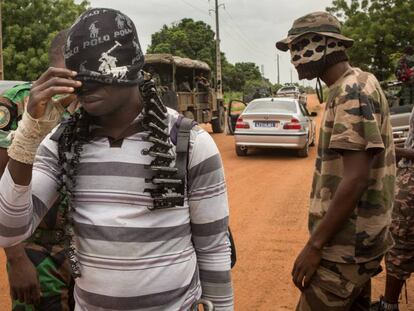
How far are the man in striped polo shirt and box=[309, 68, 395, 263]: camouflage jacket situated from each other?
679mm

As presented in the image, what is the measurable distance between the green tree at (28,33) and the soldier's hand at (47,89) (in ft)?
66.5

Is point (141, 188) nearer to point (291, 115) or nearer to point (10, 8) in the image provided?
point (291, 115)

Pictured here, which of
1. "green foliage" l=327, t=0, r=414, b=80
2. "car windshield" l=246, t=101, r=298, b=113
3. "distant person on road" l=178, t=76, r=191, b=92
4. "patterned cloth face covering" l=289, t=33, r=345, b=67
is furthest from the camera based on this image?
"green foliage" l=327, t=0, r=414, b=80

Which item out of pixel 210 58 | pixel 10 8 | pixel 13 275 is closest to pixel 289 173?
pixel 13 275

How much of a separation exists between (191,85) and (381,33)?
41.2 ft

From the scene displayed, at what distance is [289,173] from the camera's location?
30.9ft

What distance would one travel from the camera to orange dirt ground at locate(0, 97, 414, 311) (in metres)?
4.02

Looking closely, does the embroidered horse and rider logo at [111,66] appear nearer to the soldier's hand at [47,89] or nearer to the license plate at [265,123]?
the soldier's hand at [47,89]

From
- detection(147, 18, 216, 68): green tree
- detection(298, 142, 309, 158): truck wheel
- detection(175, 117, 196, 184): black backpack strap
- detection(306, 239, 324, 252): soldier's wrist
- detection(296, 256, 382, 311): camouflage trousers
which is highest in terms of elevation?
detection(147, 18, 216, 68): green tree

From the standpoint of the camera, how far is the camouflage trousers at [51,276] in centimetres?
218

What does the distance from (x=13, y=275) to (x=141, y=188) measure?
892 millimetres

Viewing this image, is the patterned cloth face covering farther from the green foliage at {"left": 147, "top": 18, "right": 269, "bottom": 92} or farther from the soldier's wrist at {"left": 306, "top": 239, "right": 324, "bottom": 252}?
the green foliage at {"left": 147, "top": 18, "right": 269, "bottom": 92}

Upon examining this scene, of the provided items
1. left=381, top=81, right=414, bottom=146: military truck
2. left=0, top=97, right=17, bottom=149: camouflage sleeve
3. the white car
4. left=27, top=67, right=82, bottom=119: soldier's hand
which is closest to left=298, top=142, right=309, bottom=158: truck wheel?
the white car

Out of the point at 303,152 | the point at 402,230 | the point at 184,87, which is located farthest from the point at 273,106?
the point at 402,230
